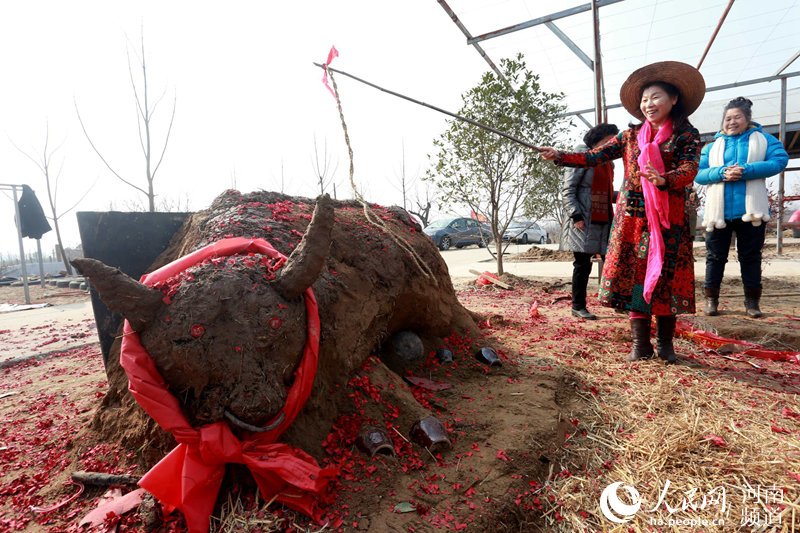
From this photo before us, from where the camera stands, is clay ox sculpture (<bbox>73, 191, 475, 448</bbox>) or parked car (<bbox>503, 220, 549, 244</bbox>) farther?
parked car (<bbox>503, 220, 549, 244</bbox>)

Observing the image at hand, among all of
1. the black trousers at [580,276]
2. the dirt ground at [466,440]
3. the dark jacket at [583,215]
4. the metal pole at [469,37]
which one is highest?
the metal pole at [469,37]

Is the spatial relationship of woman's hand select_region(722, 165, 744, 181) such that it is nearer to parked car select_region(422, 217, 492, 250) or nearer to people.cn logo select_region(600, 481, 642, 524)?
people.cn logo select_region(600, 481, 642, 524)

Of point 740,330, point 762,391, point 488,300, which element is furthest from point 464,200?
point 762,391

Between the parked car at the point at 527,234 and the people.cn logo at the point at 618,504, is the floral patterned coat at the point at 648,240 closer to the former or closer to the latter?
the people.cn logo at the point at 618,504

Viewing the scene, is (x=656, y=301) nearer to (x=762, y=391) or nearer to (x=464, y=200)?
(x=762, y=391)

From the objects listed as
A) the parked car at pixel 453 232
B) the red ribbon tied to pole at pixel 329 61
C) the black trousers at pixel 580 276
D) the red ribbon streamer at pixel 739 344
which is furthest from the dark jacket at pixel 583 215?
the parked car at pixel 453 232

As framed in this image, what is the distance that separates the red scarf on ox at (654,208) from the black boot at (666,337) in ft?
1.19

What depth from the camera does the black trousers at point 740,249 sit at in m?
4.22

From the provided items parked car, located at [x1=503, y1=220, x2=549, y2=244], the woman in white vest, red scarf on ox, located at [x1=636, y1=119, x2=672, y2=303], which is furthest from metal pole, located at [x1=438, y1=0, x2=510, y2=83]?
parked car, located at [x1=503, y1=220, x2=549, y2=244]

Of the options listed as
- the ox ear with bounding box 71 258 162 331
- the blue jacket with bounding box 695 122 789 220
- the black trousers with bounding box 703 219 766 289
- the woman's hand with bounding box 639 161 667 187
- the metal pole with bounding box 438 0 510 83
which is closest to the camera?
the ox ear with bounding box 71 258 162 331

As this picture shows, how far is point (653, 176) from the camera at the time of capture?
2850mm

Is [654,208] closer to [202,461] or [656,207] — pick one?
[656,207]

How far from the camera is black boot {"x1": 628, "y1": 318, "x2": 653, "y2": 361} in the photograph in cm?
327

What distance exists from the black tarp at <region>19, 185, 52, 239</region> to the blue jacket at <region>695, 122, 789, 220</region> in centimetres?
1411
